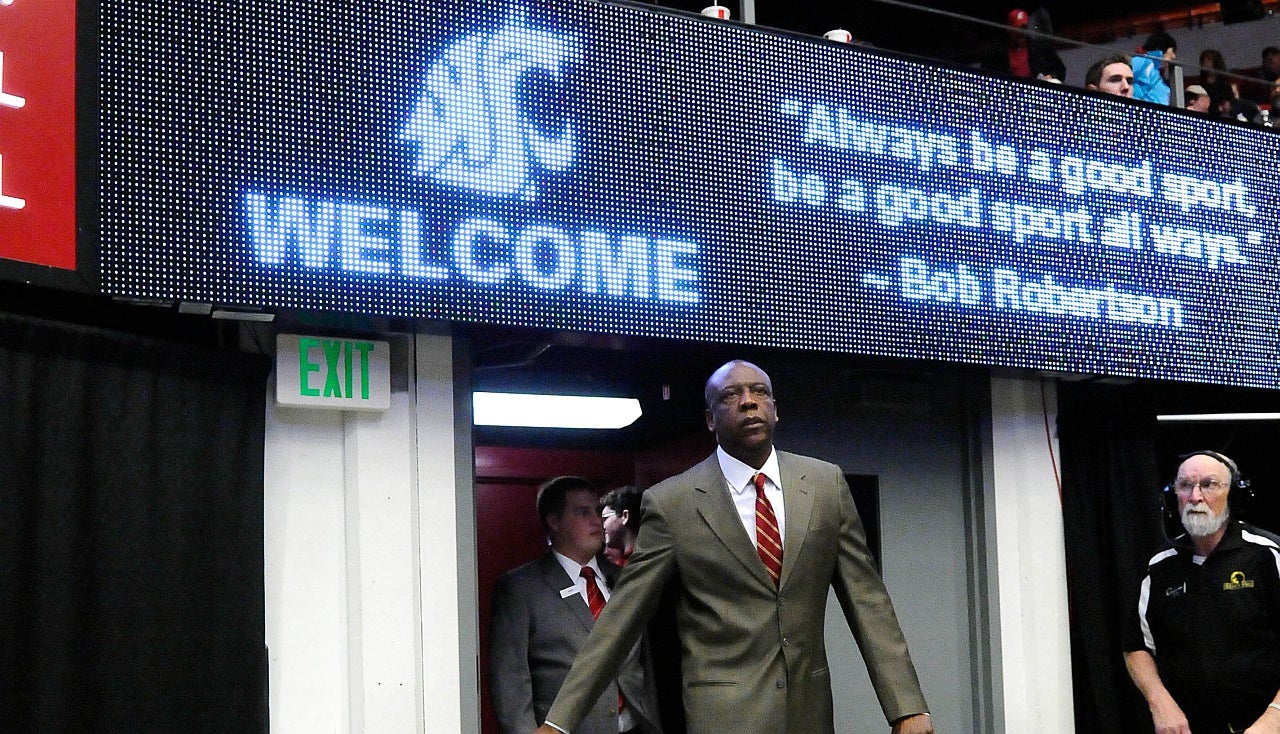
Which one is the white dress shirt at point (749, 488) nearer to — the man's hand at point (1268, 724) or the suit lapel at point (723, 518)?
the suit lapel at point (723, 518)

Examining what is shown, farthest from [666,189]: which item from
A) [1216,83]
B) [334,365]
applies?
[1216,83]

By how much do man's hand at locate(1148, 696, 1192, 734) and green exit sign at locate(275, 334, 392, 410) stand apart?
2.69m

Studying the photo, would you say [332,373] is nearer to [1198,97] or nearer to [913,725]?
[913,725]

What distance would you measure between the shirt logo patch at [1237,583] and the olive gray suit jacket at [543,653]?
192 centimetres

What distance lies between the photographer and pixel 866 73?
5.45 metres

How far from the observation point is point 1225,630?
5.02 m

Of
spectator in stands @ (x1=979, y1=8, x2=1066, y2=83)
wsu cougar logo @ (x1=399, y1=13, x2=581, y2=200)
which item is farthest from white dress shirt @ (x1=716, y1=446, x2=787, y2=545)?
spectator in stands @ (x1=979, y1=8, x2=1066, y2=83)

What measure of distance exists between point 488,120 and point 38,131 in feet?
4.39

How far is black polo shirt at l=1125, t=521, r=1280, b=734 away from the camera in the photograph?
16.3 feet

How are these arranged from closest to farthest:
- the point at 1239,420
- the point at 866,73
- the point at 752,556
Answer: the point at 752,556, the point at 866,73, the point at 1239,420

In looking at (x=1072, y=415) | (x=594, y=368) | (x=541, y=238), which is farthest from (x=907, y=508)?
(x=541, y=238)

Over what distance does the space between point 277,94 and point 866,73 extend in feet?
6.99

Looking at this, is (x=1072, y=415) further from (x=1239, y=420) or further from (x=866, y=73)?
(x=866, y=73)

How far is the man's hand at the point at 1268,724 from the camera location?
4758mm
